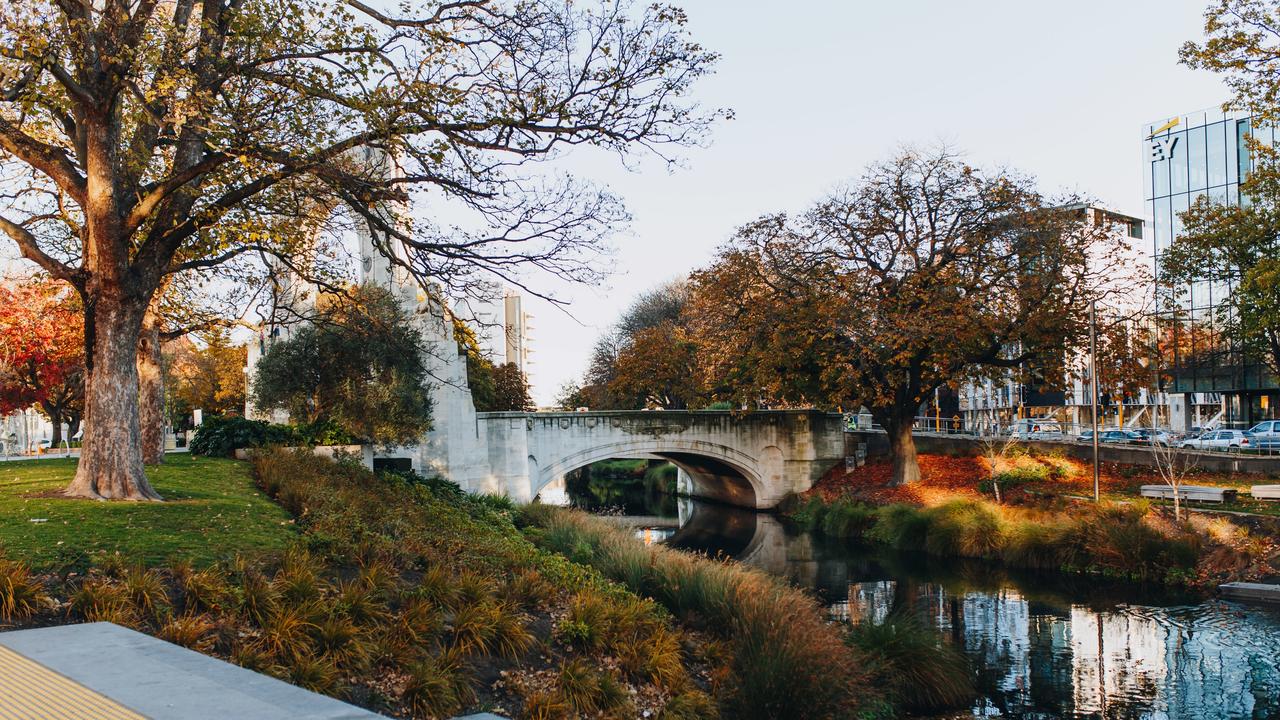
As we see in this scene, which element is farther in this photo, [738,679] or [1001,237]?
[1001,237]

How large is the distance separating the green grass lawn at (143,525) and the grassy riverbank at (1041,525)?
17649 millimetres

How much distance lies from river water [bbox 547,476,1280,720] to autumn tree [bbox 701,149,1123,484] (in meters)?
6.90

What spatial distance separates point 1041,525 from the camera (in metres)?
22.9

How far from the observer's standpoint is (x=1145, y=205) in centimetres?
5091

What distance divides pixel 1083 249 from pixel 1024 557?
38.6ft

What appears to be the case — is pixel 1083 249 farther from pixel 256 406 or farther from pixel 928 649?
pixel 256 406

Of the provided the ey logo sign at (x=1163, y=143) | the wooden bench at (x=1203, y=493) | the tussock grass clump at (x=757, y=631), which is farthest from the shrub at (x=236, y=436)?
the ey logo sign at (x=1163, y=143)

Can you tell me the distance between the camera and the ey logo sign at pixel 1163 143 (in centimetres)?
4925

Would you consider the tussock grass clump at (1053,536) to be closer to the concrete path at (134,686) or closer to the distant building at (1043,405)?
the distant building at (1043,405)

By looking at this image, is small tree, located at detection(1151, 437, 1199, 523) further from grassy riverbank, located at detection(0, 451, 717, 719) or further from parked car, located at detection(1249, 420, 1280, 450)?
grassy riverbank, located at detection(0, 451, 717, 719)

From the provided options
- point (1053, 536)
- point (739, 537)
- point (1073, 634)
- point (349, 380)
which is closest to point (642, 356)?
point (739, 537)

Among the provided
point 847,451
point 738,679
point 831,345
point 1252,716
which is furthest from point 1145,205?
point 738,679

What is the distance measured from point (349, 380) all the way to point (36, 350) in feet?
37.5

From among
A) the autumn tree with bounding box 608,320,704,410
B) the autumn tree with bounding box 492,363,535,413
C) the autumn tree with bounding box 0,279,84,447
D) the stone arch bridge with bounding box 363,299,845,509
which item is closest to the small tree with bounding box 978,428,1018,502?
the stone arch bridge with bounding box 363,299,845,509
